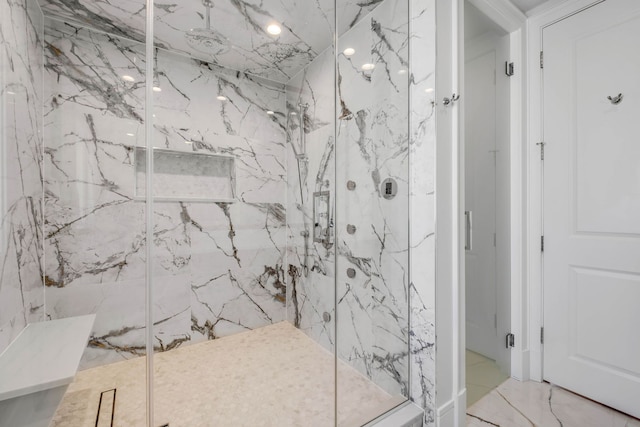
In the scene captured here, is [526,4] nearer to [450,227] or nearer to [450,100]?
[450,100]

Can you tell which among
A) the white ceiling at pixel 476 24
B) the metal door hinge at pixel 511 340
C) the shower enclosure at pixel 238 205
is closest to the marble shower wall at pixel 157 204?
the shower enclosure at pixel 238 205

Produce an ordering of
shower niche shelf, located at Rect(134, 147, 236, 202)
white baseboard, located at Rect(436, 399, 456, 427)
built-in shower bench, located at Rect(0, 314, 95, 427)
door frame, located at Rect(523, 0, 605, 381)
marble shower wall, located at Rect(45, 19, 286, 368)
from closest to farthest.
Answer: built-in shower bench, located at Rect(0, 314, 95, 427) → marble shower wall, located at Rect(45, 19, 286, 368) → white baseboard, located at Rect(436, 399, 456, 427) → shower niche shelf, located at Rect(134, 147, 236, 202) → door frame, located at Rect(523, 0, 605, 381)

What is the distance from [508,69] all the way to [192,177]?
86.6 inches

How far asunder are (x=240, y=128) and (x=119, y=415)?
5.39 feet

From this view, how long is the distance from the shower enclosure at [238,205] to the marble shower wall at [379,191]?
0.01 meters

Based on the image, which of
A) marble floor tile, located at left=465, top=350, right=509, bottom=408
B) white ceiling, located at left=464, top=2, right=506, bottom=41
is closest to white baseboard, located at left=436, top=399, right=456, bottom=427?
marble floor tile, located at left=465, top=350, right=509, bottom=408

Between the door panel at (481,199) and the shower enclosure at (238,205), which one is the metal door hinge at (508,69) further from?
the shower enclosure at (238,205)

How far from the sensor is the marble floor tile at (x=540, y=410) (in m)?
1.43

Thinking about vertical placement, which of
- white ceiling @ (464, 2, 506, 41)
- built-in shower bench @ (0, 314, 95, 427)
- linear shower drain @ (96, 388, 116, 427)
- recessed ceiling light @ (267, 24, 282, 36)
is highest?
white ceiling @ (464, 2, 506, 41)

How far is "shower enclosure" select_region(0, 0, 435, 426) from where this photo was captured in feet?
3.98

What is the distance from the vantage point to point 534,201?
1812 millimetres

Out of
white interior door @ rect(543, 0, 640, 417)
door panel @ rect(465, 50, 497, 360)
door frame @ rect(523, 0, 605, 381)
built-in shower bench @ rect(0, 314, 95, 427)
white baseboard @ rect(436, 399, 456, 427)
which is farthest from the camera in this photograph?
door panel @ rect(465, 50, 497, 360)

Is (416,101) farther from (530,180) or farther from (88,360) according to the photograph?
(88,360)

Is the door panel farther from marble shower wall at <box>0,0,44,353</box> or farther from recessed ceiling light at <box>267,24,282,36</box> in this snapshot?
marble shower wall at <box>0,0,44,353</box>
